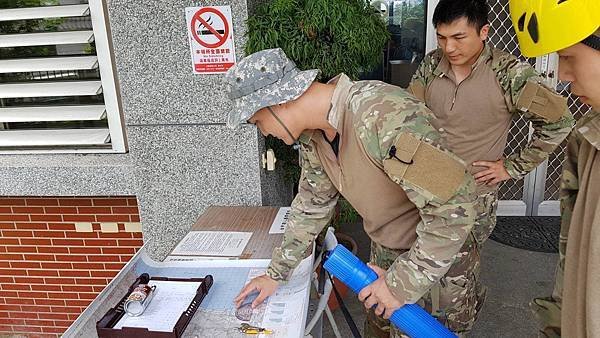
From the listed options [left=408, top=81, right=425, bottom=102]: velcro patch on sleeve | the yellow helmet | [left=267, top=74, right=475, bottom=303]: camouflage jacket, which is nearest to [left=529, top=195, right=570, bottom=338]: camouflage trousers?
[left=267, top=74, right=475, bottom=303]: camouflage jacket

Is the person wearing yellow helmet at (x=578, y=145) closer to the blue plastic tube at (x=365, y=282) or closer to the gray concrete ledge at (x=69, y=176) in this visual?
the blue plastic tube at (x=365, y=282)

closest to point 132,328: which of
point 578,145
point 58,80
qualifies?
point 578,145

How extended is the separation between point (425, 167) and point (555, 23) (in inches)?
18.0

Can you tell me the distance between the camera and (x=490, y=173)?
2.20m

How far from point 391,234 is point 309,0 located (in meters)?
1.27

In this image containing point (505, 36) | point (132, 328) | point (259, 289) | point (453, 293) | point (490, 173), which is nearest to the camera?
point (132, 328)

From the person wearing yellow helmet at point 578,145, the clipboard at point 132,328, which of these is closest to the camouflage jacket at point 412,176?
the person wearing yellow helmet at point 578,145

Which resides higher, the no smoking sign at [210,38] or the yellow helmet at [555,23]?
the yellow helmet at [555,23]

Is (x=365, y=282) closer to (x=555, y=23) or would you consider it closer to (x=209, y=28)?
(x=555, y=23)

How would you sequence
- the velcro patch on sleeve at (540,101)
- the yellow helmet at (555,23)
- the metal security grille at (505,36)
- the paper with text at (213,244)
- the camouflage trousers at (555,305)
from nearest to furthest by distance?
1. the yellow helmet at (555,23)
2. the camouflage trousers at (555,305)
3. the paper with text at (213,244)
4. the velcro patch on sleeve at (540,101)
5. the metal security grille at (505,36)

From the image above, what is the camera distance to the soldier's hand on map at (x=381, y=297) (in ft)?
4.35

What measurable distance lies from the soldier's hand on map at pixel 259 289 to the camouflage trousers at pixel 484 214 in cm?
107

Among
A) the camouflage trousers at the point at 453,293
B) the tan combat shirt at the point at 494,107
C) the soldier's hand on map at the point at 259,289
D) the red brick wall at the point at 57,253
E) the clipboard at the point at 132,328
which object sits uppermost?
the tan combat shirt at the point at 494,107

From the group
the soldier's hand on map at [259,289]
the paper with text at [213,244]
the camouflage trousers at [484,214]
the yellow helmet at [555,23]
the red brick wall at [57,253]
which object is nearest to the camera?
the yellow helmet at [555,23]
